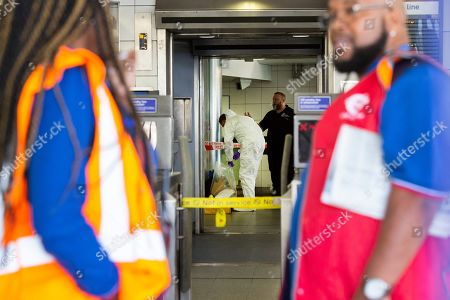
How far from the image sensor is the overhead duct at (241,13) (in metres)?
4.47

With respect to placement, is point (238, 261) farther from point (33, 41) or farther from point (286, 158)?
point (33, 41)

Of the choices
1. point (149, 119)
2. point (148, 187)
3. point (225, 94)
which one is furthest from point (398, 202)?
point (225, 94)

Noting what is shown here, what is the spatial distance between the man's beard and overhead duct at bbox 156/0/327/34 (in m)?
3.33

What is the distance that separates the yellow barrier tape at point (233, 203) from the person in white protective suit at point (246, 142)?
14.1 ft

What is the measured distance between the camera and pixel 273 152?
636 centimetres

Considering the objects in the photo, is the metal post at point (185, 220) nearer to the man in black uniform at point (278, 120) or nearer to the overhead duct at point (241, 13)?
the man in black uniform at point (278, 120)

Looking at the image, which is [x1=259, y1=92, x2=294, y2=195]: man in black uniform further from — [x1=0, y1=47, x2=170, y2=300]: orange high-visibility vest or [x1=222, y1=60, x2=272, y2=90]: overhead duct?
[x1=222, y1=60, x2=272, y2=90]: overhead duct

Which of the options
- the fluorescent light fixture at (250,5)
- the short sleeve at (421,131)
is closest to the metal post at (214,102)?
the fluorescent light fixture at (250,5)

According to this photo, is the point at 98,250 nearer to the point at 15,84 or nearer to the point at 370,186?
the point at 15,84

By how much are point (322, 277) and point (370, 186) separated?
0.23 m

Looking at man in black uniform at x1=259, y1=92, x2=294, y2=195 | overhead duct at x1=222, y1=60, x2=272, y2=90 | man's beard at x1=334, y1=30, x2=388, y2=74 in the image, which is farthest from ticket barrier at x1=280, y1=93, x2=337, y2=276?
overhead duct at x1=222, y1=60, x2=272, y2=90

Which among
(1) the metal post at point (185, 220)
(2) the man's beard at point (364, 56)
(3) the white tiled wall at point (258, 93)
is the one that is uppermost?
(3) the white tiled wall at point (258, 93)

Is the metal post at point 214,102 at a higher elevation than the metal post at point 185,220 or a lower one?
higher

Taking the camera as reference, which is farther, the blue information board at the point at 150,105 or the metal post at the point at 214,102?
the metal post at the point at 214,102
